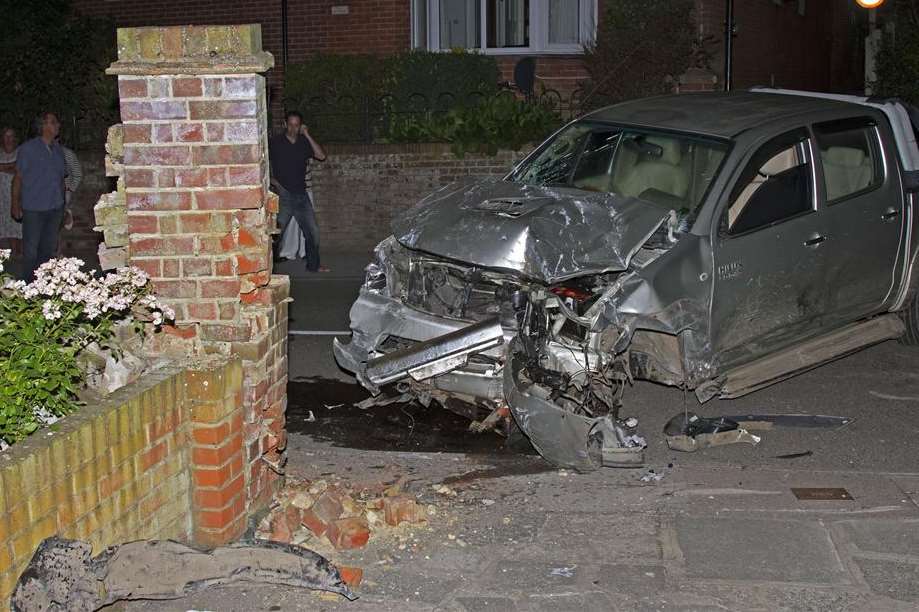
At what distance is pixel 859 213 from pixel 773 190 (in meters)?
0.78

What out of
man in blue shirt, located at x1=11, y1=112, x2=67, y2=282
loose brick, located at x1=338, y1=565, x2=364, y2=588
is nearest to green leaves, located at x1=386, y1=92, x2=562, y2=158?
man in blue shirt, located at x1=11, y1=112, x2=67, y2=282

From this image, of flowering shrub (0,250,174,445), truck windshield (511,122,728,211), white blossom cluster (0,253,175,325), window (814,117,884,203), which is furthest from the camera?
window (814,117,884,203)

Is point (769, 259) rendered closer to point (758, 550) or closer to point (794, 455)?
point (794, 455)

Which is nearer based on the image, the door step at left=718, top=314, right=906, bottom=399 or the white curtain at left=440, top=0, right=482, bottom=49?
the door step at left=718, top=314, right=906, bottom=399

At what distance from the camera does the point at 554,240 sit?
22.0 ft

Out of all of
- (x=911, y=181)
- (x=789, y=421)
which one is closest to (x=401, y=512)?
(x=789, y=421)

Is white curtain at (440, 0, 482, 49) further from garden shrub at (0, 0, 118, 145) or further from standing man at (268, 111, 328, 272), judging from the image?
garden shrub at (0, 0, 118, 145)

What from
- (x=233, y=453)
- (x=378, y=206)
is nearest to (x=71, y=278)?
(x=233, y=453)

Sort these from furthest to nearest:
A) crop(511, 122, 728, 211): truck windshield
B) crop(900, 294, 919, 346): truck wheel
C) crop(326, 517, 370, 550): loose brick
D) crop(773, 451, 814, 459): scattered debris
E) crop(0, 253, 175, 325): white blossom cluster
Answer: crop(900, 294, 919, 346): truck wheel → crop(511, 122, 728, 211): truck windshield → crop(773, 451, 814, 459): scattered debris → crop(326, 517, 370, 550): loose brick → crop(0, 253, 175, 325): white blossom cluster

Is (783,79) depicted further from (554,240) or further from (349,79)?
(554,240)

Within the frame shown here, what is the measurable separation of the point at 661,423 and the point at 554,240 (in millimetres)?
1629

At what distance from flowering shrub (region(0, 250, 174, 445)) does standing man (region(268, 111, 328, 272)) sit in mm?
8835

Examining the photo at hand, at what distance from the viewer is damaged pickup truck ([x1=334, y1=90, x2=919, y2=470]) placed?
6.58 metres

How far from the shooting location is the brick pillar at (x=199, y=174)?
4.96 meters
